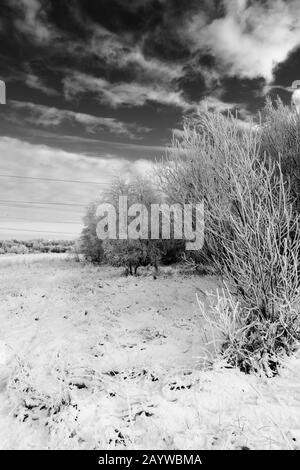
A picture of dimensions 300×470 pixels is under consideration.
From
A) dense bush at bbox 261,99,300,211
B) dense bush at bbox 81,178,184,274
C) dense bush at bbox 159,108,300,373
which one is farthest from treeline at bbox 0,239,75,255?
dense bush at bbox 159,108,300,373

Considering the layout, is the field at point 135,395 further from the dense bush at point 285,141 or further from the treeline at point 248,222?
the dense bush at point 285,141

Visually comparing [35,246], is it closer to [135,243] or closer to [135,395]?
[135,243]

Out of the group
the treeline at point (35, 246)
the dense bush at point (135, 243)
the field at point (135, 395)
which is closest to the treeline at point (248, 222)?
the field at point (135, 395)

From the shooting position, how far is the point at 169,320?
971 cm

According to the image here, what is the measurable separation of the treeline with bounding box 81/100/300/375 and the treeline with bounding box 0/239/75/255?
3696 centimetres

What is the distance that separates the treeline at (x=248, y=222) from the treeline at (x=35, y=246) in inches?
1455

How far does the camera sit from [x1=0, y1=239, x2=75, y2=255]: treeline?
44850mm

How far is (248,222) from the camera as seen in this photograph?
5.99m

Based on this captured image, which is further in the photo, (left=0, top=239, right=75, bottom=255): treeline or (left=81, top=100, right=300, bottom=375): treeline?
(left=0, top=239, right=75, bottom=255): treeline

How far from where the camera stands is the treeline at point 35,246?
147 feet

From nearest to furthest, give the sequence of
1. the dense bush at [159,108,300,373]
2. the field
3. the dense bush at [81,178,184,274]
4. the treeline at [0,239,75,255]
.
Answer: the field
the dense bush at [159,108,300,373]
the dense bush at [81,178,184,274]
the treeline at [0,239,75,255]

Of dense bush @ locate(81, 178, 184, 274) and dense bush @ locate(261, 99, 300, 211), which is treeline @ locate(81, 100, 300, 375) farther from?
dense bush @ locate(81, 178, 184, 274)

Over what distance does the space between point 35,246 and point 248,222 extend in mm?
46366

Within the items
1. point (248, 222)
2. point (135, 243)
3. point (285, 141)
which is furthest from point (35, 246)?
point (248, 222)
